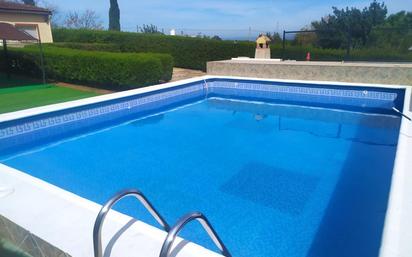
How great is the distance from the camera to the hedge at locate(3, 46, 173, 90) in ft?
36.6

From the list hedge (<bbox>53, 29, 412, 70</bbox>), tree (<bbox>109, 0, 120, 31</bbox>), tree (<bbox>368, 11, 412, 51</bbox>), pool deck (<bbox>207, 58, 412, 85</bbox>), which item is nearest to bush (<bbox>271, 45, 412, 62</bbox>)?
hedge (<bbox>53, 29, 412, 70</bbox>)

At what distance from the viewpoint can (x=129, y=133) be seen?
302 inches

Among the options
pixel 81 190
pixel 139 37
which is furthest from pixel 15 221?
pixel 139 37

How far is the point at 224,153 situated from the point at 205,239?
275 centimetres

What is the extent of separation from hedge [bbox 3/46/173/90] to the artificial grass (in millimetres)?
813

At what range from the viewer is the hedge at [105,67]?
439 inches

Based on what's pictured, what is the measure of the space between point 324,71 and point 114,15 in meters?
33.6

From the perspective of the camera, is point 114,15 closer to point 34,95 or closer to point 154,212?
point 34,95

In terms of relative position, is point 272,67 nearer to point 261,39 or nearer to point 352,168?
point 261,39

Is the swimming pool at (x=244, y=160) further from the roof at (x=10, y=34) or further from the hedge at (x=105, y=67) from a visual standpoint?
the roof at (x=10, y=34)

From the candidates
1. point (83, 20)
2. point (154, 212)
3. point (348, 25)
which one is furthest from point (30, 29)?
point (154, 212)

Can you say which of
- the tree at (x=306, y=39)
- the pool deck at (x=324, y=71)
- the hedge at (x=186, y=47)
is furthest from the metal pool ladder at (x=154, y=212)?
the tree at (x=306, y=39)

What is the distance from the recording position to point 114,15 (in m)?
38.6

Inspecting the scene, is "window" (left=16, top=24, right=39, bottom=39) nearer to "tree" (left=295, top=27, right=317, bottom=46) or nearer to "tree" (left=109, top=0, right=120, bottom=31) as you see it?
"tree" (left=109, top=0, right=120, bottom=31)
